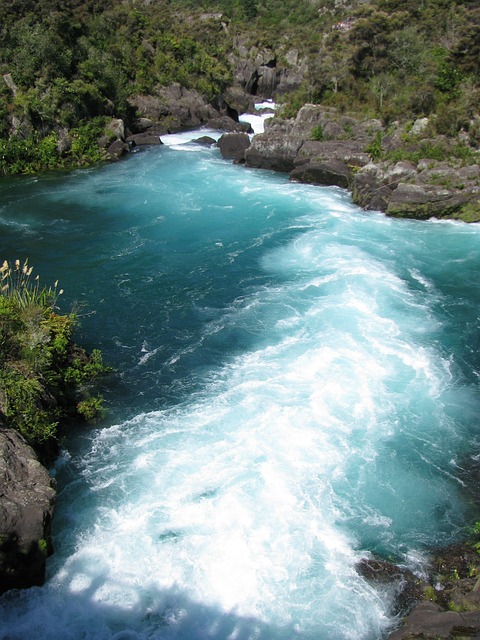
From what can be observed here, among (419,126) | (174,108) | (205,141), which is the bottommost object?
(205,141)

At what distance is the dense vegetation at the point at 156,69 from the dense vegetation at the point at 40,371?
31.7 meters

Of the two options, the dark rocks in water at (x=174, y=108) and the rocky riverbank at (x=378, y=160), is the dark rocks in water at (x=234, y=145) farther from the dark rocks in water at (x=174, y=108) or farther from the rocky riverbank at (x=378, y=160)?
the dark rocks in water at (x=174, y=108)

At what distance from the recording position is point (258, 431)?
51.2ft

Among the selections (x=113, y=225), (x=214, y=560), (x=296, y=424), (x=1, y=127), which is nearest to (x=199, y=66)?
(x=1, y=127)

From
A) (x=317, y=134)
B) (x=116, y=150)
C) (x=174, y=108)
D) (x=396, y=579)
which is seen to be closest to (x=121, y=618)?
(x=396, y=579)

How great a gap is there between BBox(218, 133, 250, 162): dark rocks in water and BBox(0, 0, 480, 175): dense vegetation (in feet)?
24.1

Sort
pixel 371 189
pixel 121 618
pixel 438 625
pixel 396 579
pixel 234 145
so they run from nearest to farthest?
1. pixel 438 625
2. pixel 121 618
3. pixel 396 579
4. pixel 371 189
5. pixel 234 145

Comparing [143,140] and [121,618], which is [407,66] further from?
[121,618]

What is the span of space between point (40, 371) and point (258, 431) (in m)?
6.48

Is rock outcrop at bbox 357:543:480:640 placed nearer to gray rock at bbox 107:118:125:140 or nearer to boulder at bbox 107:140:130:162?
boulder at bbox 107:140:130:162

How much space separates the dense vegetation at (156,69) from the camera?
143 feet

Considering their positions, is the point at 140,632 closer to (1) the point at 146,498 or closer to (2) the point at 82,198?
(1) the point at 146,498

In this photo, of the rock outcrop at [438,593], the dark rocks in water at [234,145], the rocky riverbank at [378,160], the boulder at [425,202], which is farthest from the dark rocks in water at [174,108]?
the rock outcrop at [438,593]

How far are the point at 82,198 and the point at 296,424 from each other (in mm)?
27492
